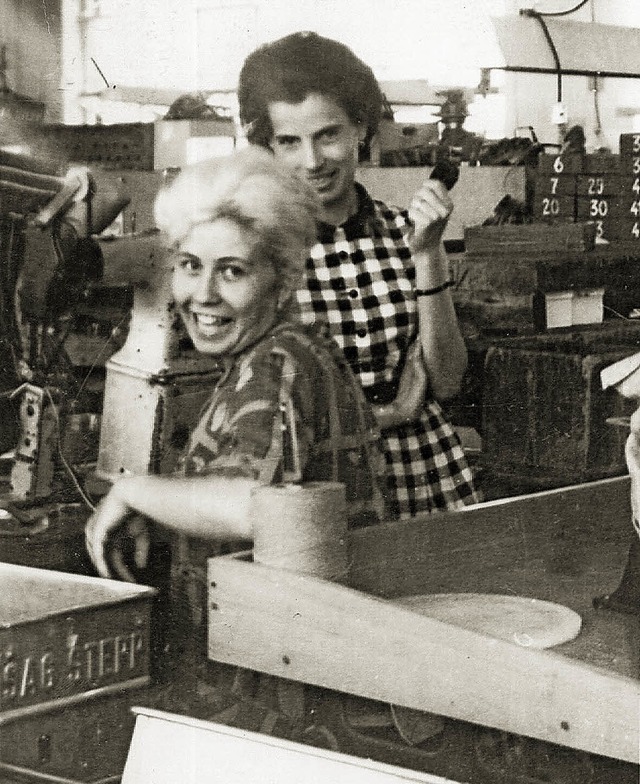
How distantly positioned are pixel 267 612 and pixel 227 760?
250mm

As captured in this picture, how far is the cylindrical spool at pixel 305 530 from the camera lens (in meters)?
2.15

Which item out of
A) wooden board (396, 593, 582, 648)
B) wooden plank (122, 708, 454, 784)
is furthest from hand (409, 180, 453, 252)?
wooden plank (122, 708, 454, 784)

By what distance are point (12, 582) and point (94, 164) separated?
2.69ft

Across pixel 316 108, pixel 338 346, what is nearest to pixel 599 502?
pixel 338 346

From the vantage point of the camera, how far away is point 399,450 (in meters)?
2.30

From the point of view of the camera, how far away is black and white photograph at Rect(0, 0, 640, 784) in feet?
7.13

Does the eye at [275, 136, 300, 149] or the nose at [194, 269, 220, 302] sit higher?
the eye at [275, 136, 300, 149]

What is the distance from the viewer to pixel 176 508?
7.77 ft

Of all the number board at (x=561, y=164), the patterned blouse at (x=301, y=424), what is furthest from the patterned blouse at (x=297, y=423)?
the number board at (x=561, y=164)

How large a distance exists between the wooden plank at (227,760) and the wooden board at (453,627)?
0.13 meters

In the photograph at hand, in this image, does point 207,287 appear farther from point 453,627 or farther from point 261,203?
point 453,627

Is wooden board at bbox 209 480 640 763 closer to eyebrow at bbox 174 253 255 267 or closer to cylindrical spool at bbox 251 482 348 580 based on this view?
cylindrical spool at bbox 251 482 348 580

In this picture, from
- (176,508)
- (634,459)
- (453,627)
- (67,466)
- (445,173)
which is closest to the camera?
(453,627)

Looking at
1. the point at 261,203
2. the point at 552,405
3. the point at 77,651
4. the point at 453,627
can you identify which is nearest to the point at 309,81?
the point at 261,203
